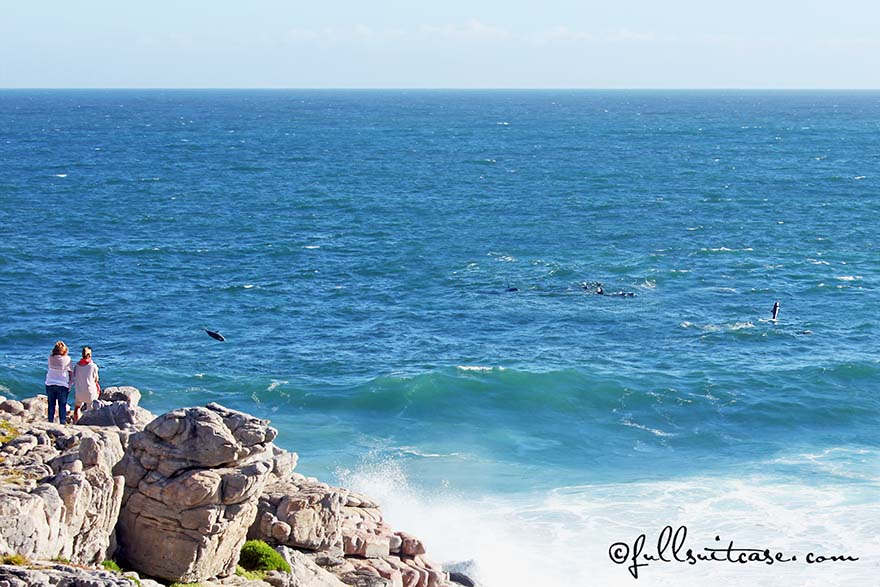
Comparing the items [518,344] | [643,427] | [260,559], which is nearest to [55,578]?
[260,559]

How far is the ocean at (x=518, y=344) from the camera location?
43281 millimetres

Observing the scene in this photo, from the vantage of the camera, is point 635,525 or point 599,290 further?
point 599,290

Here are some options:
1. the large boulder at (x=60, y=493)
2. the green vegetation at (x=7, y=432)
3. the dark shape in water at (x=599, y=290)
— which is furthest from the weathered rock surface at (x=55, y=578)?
the dark shape in water at (x=599, y=290)

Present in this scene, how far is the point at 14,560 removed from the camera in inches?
802

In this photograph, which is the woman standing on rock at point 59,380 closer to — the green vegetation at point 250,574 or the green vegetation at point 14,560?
the green vegetation at point 250,574

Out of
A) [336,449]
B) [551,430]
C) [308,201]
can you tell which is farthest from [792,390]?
[308,201]

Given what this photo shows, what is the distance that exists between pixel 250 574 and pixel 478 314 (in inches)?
1789

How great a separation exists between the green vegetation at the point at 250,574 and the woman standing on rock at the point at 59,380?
777 centimetres

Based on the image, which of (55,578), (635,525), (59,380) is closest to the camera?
(55,578)

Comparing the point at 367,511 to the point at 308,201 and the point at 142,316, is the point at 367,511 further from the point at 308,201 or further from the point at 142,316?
the point at 308,201

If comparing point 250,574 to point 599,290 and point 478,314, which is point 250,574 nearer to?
point 478,314

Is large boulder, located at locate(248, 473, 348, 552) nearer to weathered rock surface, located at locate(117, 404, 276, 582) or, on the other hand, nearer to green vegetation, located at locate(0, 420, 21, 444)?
weathered rock surface, located at locate(117, 404, 276, 582)

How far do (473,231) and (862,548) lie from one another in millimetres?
62996

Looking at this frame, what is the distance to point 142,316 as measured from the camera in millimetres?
69688
